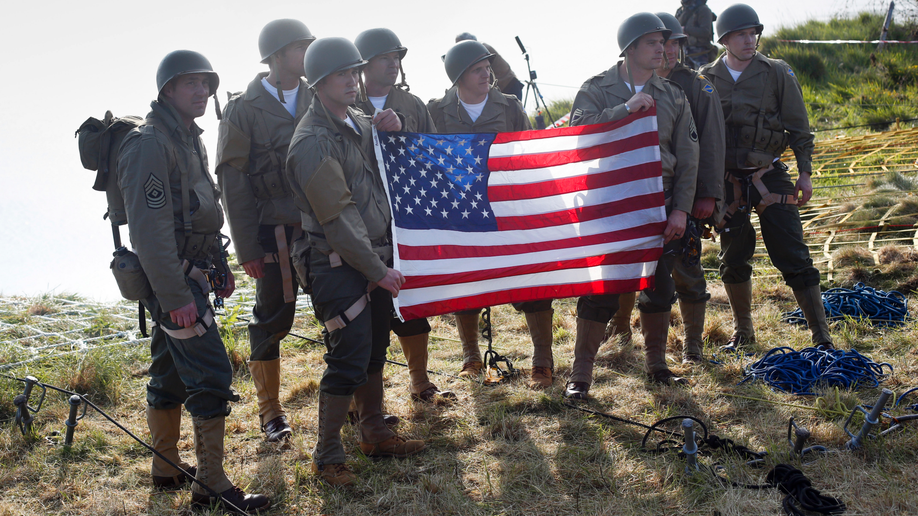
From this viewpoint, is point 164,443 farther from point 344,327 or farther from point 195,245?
point 344,327

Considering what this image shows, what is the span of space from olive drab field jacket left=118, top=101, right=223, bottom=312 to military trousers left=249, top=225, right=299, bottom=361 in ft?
2.55

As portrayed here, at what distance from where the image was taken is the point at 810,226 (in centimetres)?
816

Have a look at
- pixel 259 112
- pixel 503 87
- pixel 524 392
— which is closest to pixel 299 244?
pixel 259 112

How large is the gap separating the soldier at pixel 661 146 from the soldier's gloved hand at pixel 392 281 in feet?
5.32

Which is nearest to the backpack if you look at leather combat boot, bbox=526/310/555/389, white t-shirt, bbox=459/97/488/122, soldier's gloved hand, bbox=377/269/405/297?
soldier's gloved hand, bbox=377/269/405/297

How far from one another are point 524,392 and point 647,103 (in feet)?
7.25

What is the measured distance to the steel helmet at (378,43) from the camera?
4637 millimetres

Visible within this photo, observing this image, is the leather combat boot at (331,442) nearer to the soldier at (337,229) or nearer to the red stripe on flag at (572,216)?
the soldier at (337,229)

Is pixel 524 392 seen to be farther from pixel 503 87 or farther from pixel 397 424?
pixel 503 87

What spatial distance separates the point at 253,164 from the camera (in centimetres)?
431

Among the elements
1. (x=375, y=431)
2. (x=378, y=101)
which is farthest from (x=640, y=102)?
(x=375, y=431)

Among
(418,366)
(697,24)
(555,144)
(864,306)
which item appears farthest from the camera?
(697,24)

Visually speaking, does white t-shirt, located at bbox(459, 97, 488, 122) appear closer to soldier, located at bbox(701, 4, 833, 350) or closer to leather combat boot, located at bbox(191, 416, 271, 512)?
soldier, located at bbox(701, 4, 833, 350)

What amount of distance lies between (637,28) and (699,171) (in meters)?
1.10
